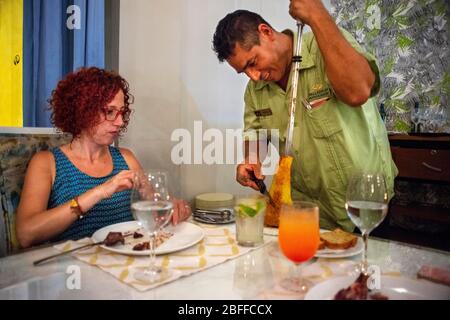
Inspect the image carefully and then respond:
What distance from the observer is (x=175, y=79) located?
2180mm

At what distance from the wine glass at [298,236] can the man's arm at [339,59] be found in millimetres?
628

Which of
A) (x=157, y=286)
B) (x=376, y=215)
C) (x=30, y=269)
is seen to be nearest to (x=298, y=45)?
(x=376, y=215)

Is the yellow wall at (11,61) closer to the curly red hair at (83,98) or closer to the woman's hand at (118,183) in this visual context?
the curly red hair at (83,98)

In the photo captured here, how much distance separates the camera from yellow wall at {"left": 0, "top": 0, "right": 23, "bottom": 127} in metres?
2.00

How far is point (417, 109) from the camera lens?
11.0 ft

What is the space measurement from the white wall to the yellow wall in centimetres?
56

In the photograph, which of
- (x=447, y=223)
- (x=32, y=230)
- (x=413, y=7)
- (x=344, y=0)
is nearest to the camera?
(x=32, y=230)

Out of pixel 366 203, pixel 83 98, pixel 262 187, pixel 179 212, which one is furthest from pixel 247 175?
pixel 83 98

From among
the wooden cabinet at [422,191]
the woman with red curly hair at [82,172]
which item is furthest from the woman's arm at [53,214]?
the wooden cabinet at [422,191]

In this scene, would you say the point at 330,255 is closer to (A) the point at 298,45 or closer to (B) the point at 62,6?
(A) the point at 298,45

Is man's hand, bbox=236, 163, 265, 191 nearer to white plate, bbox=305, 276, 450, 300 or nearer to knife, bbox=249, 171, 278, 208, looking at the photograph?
knife, bbox=249, 171, 278, 208

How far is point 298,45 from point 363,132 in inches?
17.0

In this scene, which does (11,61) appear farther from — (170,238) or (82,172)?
(170,238)

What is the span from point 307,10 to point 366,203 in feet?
2.58
